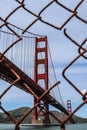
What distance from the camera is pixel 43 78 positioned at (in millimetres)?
27016

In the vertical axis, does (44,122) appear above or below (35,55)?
below

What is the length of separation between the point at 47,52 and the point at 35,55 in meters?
1.10

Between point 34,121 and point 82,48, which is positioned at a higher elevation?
point 82,48

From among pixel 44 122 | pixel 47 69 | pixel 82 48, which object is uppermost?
pixel 82 48

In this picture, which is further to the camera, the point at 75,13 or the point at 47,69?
the point at 47,69

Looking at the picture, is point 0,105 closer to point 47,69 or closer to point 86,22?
point 86,22

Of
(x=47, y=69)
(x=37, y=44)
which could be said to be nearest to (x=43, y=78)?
(x=47, y=69)

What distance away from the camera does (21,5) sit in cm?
133

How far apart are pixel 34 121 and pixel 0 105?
23859mm

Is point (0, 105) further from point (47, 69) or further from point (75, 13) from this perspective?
point (47, 69)

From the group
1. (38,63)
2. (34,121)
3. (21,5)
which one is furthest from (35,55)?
(21,5)

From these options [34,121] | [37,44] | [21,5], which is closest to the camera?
[21,5]

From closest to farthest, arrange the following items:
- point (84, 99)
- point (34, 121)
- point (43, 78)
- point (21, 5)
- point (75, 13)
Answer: point (84, 99), point (75, 13), point (21, 5), point (34, 121), point (43, 78)

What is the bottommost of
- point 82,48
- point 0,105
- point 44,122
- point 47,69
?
point 44,122
